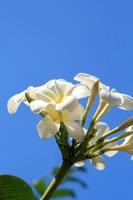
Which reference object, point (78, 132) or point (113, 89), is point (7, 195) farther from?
point (113, 89)

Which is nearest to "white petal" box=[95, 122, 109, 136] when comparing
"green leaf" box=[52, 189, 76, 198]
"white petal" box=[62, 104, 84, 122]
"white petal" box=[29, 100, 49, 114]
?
"white petal" box=[62, 104, 84, 122]

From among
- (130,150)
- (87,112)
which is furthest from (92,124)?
(130,150)

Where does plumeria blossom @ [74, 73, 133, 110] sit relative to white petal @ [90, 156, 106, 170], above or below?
above

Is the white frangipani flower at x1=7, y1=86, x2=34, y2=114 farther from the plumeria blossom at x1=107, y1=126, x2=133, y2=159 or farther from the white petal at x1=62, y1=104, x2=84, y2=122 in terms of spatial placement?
the plumeria blossom at x1=107, y1=126, x2=133, y2=159

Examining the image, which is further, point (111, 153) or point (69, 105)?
point (111, 153)

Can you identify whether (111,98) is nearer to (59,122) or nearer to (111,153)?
(59,122)

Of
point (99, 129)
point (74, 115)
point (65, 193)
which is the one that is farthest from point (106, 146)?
point (65, 193)

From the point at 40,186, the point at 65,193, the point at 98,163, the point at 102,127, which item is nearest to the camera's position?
the point at 102,127
